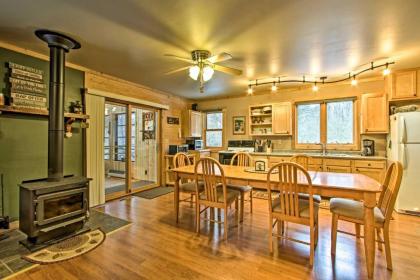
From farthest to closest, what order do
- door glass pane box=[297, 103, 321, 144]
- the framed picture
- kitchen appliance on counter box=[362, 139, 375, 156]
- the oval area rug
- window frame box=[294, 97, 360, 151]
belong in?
1. the framed picture
2. door glass pane box=[297, 103, 321, 144]
3. window frame box=[294, 97, 360, 151]
4. kitchen appliance on counter box=[362, 139, 375, 156]
5. the oval area rug

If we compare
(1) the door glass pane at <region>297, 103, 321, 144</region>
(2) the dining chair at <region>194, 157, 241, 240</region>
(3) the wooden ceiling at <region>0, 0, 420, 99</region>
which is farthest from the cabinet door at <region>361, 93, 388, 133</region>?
(2) the dining chair at <region>194, 157, 241, 240</region>

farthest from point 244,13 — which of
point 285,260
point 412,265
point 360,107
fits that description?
point 360,107

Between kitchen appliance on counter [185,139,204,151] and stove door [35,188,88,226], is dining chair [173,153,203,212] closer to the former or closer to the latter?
stove door [35,188,88,226]

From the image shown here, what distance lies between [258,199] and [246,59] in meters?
2.74

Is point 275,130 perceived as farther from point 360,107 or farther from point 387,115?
point 387,115

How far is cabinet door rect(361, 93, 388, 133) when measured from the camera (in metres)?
4.04

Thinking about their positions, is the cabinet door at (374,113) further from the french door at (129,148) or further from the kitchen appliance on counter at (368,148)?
the french door at (129,148)

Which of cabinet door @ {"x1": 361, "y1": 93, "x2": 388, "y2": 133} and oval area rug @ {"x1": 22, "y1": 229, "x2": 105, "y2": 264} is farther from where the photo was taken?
cabinet door @ {"x1": 361, "y1": 93, "x2": 388, "y2": 133}

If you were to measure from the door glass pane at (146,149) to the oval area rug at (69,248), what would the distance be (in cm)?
270

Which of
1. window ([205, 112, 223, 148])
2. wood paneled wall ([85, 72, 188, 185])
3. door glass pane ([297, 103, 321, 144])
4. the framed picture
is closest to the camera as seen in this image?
wood paneled wall ([85, 72, 188, 185])

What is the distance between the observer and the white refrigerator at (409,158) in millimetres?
3404

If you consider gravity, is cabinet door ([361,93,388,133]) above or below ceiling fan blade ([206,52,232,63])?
below

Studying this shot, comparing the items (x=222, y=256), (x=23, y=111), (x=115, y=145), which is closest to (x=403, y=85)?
(x=222, y=256)

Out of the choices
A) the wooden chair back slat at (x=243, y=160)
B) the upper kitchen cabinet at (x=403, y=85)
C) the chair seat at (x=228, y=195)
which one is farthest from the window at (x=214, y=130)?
the upper kitchen cabinet at (x=403, y=85)
